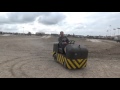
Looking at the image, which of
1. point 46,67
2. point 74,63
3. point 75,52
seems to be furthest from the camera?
point 46,67

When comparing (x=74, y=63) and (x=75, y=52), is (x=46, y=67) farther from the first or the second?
(x=75, y=52)

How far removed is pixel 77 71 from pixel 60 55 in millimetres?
2192

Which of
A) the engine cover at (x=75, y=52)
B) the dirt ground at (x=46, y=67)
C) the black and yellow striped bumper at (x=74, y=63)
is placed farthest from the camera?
the black and yellow striped bumper at (x=74, y=63)

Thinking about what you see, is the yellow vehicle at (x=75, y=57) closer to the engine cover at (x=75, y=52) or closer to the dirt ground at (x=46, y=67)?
the engine cover at (x=75, y=52)

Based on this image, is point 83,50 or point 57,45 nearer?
point 83,50

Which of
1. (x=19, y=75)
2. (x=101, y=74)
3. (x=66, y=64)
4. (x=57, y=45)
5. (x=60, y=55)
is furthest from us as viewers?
(x=57, y=45)

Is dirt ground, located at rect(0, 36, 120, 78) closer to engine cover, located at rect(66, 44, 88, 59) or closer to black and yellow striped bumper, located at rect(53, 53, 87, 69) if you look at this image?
black and yellow striped bumper, located at rect(53, 53, 87, 69)

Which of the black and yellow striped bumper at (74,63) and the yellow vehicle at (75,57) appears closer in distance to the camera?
the yellow vehicle at (75,57)

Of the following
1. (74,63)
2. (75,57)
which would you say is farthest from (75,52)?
(74,63)

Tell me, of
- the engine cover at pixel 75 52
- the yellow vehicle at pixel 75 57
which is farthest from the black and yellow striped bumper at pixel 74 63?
the engine cover at pixel 75 52

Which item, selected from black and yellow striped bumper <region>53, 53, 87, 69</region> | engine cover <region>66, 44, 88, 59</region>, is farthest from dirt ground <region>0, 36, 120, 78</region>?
engine cover <region>66, 44, 88, 59</region>

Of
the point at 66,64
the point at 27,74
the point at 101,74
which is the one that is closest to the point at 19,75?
the point at 27,74

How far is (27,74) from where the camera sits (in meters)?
9.29

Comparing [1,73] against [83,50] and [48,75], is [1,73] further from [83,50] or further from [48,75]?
[83,50]
